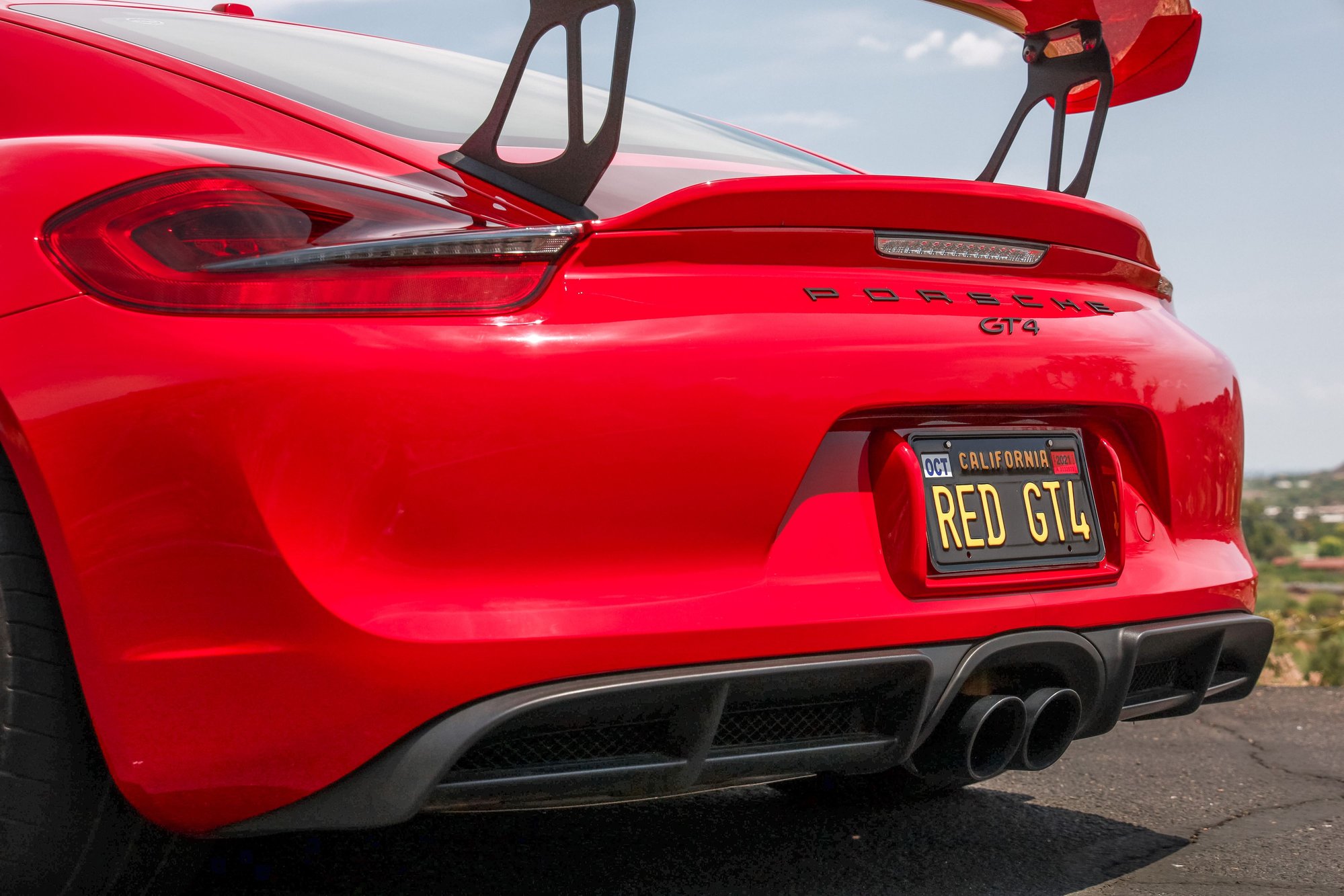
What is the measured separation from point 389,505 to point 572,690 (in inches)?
12.4

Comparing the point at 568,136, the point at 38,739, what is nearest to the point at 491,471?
the point at 568,136

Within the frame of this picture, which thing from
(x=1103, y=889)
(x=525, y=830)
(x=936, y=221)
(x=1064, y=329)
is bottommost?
(x=525, y=830)

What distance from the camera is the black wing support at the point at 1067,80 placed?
2.39 m

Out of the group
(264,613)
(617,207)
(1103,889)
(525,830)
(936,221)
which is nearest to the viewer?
(264,613)

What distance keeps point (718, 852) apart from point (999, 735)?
70 centimetres

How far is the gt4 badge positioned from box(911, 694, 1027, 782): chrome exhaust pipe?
0.54m

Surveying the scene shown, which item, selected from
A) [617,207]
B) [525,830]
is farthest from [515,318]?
[525,830]

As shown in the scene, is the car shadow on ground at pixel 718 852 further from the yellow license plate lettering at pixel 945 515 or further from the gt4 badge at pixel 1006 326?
the gt4 badge at pixel 1006 326

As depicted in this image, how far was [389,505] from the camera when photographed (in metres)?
1.54

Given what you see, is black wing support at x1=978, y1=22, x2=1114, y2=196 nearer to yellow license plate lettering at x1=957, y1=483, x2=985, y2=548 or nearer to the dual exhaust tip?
yellow license plate lettering at x1=957, y1=483, x2=985, y2=548

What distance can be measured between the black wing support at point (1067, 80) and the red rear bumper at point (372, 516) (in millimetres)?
1000

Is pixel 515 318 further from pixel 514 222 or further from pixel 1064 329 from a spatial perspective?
pixel 1064 329

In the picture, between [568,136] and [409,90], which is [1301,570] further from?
[568,136]

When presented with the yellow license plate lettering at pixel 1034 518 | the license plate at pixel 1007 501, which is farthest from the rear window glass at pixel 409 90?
the yellow license plate lettering at pixel 1034 518
